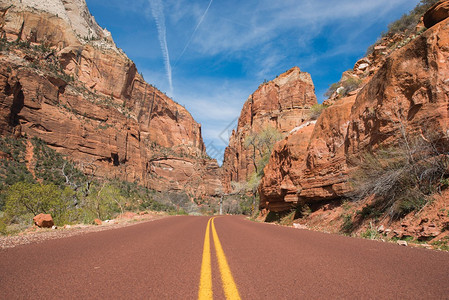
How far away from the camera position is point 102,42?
80.9 meters

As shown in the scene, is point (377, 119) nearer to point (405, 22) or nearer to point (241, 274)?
point (241, 274)

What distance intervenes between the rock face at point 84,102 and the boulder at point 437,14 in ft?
140

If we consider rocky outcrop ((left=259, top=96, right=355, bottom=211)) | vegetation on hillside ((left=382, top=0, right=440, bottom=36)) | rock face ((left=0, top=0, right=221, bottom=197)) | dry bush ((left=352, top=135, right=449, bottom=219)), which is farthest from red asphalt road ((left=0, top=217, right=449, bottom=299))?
rock face ((left=0, top=0, right=221, bottom=197))

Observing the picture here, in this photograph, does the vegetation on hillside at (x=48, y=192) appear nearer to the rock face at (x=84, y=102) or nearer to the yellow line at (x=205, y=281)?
the rock face at (x=84, y=102)

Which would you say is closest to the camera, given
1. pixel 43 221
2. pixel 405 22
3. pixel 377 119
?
pixel 377 119

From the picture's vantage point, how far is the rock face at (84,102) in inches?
1918

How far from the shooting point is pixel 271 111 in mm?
78812

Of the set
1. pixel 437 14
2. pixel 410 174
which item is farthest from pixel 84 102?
pixel 410 174

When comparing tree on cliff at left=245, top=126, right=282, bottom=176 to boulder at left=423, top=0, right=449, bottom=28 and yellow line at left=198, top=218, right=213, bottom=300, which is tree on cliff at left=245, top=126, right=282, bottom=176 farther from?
yellow line at left=198, top=218, right=213, bottom=300

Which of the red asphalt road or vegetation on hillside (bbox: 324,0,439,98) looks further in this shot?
vegetation on hillside (bbox: 324,0,439,98)

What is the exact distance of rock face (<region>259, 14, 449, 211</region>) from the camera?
6926mm

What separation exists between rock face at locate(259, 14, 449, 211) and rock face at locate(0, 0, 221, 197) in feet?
120

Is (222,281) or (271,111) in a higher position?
(271,111)

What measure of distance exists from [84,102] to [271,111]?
55437 millimetres
